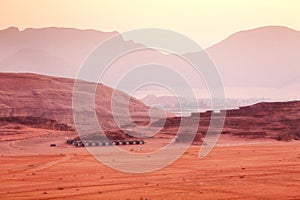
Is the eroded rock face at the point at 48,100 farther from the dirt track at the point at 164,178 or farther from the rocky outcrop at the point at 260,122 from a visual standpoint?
the dirt track at the point at 164,178

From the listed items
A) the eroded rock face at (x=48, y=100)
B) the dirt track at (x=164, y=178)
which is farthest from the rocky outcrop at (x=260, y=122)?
the eroded rock face at (x=48, y=100)

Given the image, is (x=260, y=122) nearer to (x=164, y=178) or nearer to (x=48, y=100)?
(x=164, y=178)

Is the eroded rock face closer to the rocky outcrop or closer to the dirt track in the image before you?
the rocky outcrop

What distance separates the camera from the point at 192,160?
2143 inches

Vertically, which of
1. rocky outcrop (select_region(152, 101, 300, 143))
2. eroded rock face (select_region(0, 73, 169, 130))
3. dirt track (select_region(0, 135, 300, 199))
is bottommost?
dirt track (select_region(0, 135, 300, 199))

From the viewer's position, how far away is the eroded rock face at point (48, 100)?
121m

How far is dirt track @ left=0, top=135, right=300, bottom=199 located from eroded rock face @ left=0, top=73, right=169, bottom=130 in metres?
52.6

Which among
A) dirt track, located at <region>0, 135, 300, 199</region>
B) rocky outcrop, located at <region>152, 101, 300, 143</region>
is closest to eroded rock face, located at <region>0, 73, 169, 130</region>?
rocky outcrop, located at <region>152, 101, 300, 143</region>

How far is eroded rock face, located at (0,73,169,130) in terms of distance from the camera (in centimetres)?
12100

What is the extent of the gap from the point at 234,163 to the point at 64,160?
17386 millimetres

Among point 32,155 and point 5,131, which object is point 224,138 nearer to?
point 32,155

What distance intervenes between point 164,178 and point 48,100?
318ft

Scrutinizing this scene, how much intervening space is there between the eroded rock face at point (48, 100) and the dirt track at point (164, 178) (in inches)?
2071

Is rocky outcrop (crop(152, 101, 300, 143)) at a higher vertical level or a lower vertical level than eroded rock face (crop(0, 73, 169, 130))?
lower
